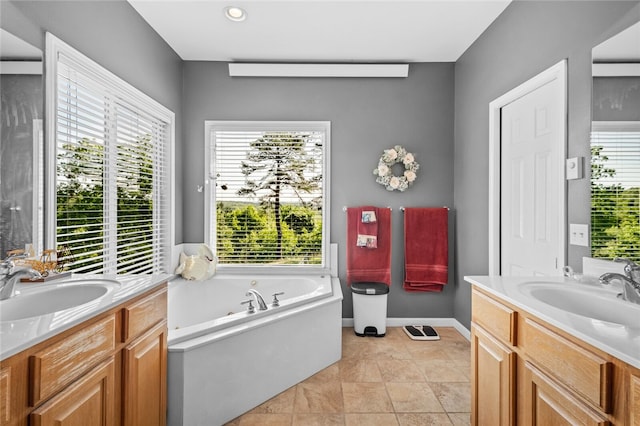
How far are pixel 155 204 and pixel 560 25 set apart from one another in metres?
3.06

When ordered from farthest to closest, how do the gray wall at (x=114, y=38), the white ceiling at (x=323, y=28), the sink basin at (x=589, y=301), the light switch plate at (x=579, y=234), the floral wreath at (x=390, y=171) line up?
the floral wreath at (x=390, y=171), the white ceiling at (x=323, y=28), the light switch plate at (x=579, y=234), the gray wall at (x=114, y=38), the sink basin at (x=589, y=301)

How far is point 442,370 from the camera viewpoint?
2.41 meters

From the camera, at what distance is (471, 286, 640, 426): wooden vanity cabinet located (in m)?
0.88

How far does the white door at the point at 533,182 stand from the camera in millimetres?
1898

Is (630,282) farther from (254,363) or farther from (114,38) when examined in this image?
(114,38)

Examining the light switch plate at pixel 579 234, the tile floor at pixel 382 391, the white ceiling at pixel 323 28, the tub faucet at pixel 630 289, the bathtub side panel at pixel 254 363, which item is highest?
the white ceiling at pixel 323 28

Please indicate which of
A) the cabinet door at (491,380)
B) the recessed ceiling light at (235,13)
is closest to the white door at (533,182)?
the cabinet door at (491,380)

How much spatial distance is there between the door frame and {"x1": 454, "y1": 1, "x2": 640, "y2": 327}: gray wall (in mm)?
32

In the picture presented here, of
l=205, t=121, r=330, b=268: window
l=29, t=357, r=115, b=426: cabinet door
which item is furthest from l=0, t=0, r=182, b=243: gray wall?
l=29, t=357, r=115, b=426: cabinet door

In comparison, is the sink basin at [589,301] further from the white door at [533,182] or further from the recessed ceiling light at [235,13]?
the recessed ceiling light at [235,13]

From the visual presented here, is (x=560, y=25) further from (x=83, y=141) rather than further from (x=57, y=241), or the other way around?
(x=57, y=241)

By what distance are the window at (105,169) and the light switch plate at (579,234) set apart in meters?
2.62

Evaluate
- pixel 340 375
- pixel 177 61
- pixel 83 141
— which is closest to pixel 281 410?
pixel 340 375

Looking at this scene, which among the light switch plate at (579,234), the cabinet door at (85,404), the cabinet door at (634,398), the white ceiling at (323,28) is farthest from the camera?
the white ceiling at (323,28)
